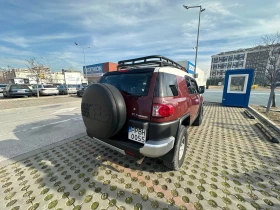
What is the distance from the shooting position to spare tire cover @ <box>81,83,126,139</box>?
1.99 meters

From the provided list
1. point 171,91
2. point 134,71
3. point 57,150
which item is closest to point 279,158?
point 171,91

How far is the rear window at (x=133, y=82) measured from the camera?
2125 millimetres

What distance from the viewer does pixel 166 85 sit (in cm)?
215

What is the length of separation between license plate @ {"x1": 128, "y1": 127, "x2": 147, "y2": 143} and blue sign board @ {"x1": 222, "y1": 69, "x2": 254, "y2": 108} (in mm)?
9814

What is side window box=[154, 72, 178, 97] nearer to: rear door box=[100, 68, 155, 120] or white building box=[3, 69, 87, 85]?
rear door box=[100, 68, 155, 120]

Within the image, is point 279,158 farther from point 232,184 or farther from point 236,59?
point 236,59

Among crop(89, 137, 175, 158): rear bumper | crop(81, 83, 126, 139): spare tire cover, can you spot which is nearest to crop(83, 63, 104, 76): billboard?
crop(81, 83, 126, 139): spare tire cover

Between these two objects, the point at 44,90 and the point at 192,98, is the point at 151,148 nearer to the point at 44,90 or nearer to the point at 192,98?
the point at 192,98

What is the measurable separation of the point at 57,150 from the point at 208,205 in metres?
3.40

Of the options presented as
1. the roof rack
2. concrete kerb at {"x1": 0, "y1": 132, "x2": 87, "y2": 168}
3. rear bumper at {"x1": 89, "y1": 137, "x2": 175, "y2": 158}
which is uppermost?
the roof rack

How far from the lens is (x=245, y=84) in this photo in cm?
861

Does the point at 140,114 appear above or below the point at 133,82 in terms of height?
below

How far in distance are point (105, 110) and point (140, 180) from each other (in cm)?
138

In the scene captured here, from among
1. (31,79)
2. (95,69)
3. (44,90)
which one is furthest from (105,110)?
(95,69)
